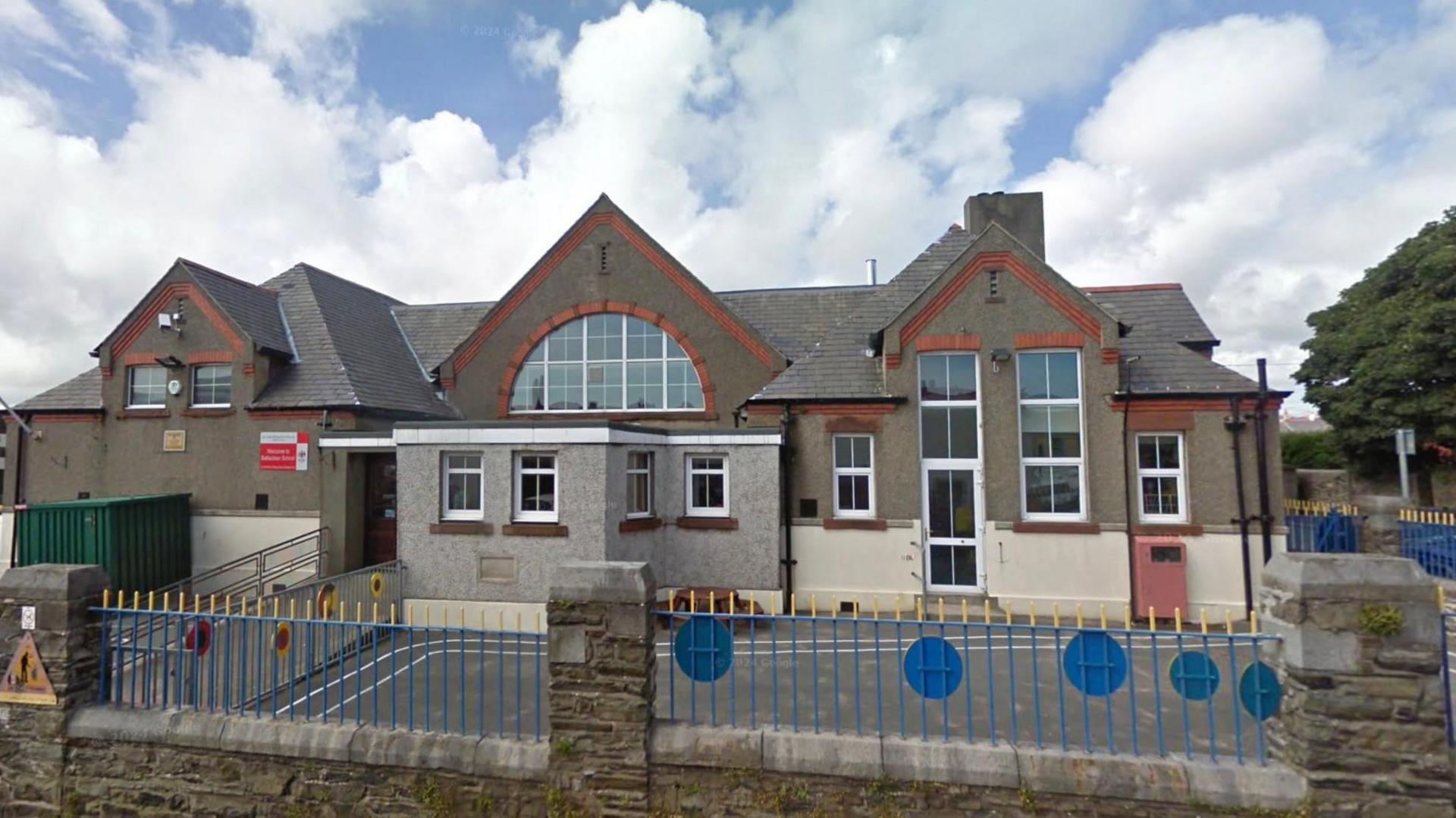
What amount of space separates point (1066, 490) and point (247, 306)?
19475 millimetres

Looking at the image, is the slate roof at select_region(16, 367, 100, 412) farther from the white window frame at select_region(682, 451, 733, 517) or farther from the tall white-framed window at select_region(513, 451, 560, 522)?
the white window frame at select_region(682, 451, 733, 517)

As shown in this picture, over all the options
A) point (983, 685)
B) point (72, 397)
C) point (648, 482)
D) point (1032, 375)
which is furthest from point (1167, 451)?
point (72, 397)

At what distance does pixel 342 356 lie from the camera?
16766 mm

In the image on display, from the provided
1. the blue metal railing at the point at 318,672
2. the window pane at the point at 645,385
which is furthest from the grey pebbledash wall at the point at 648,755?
the window pane at the point at 645,385

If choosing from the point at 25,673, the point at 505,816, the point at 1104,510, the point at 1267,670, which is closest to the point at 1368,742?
the point at 1267,670

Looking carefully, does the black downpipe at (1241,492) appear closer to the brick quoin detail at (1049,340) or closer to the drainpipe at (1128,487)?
the drainpipe at (1128,487)

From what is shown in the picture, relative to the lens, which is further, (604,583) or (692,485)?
(692,485)

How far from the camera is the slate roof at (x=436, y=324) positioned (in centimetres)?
2064

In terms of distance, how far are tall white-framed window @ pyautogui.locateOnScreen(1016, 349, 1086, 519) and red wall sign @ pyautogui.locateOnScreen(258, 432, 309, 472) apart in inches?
609

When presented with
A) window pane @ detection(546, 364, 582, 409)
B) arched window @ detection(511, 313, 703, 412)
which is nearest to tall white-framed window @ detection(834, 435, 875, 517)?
arched window @ detection(511, 313, 703, 412)

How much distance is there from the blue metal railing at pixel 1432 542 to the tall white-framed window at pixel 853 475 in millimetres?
11137

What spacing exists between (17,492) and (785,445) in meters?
18.8

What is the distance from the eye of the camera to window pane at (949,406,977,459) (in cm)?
1352

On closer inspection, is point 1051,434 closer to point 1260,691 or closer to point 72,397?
point 1260,691
